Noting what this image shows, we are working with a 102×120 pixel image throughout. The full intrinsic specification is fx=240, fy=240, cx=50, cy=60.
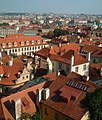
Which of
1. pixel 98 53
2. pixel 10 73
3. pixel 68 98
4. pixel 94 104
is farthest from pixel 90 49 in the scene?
pixel 94 104

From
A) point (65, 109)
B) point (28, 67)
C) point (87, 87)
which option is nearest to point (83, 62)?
point (28, 67)

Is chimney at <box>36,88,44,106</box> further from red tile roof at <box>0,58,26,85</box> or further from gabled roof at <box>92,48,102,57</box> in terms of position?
gabled roof at <box>92,48,102,57</box>

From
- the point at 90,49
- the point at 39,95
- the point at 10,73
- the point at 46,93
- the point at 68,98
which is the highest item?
the point at 46,93

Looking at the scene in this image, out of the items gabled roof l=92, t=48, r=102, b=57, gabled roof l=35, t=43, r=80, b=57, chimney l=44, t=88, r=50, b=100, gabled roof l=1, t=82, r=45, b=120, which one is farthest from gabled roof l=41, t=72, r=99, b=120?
gabled roof l=92, t=48, r=102, b=57

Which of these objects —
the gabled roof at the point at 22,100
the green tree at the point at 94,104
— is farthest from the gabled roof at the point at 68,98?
the gabled roof at the point at 22,100

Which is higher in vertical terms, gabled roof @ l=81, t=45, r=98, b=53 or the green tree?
the green tree

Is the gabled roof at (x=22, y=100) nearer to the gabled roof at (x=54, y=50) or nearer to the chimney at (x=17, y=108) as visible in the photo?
the chimney at (x=17, y=108)

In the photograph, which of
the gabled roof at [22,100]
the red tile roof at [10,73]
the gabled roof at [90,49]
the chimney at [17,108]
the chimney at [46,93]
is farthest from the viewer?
the gabled roof at [90,49]

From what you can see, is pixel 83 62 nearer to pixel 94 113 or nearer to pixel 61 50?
pixel 94 113

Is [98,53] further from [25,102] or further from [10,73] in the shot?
[25,102]
